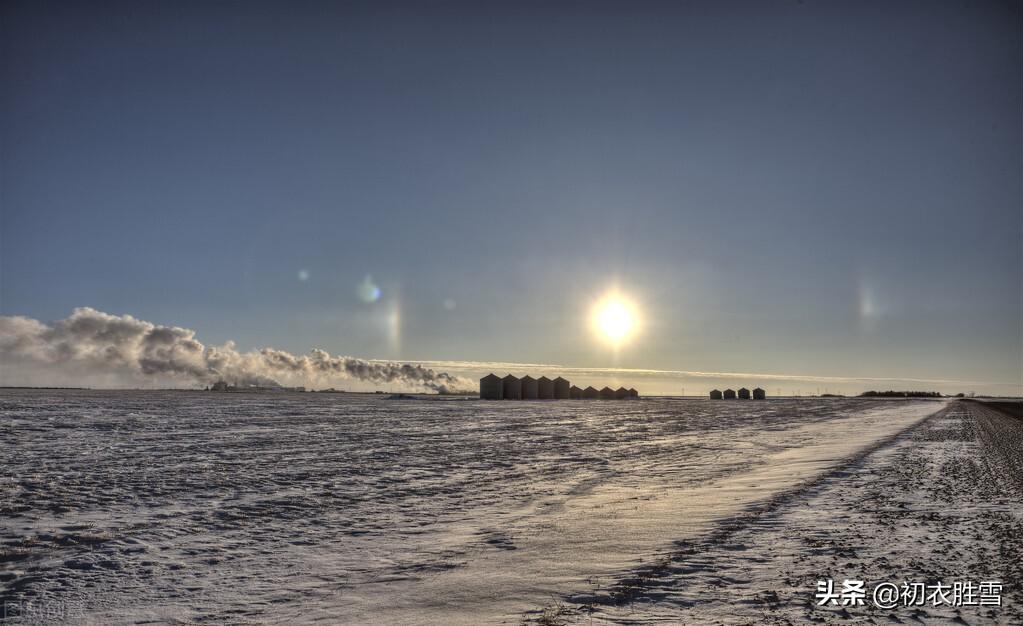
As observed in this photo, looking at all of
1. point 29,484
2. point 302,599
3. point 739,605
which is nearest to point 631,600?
point 739,605

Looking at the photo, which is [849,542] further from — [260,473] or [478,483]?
[260,473]

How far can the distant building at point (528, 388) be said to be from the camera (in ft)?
376

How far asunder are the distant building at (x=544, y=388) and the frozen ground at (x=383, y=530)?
97207 millimetres

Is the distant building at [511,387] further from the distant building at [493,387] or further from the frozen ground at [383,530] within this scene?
the frozen ground at [383,530]

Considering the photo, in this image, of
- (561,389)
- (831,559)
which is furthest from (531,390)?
(831,559)

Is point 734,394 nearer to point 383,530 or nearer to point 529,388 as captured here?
point 529,388

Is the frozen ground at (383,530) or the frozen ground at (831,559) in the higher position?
the frozen ground at (831,559)

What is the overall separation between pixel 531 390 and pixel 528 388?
3.66ft

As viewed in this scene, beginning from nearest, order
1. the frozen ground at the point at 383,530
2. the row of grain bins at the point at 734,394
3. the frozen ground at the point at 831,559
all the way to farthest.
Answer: the frozen ground at the point at 831,559, the frozen ground at the point at 383,530, the row of grain bins at the point at 734,394

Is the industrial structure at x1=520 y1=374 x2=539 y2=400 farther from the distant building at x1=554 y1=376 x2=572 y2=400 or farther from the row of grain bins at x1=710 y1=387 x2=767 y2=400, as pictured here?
the row of grain bins at x1=710 y1=387 x2=767 y2=400

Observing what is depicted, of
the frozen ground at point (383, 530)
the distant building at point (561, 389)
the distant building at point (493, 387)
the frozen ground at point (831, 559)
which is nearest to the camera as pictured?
the frozen ground at point (831, 559)

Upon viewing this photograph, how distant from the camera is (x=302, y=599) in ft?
24.8

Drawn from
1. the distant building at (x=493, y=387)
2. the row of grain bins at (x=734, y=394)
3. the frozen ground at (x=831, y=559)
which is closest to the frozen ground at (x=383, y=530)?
the frozen ground at (x=831, y=559)

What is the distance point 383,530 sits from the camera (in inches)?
438
